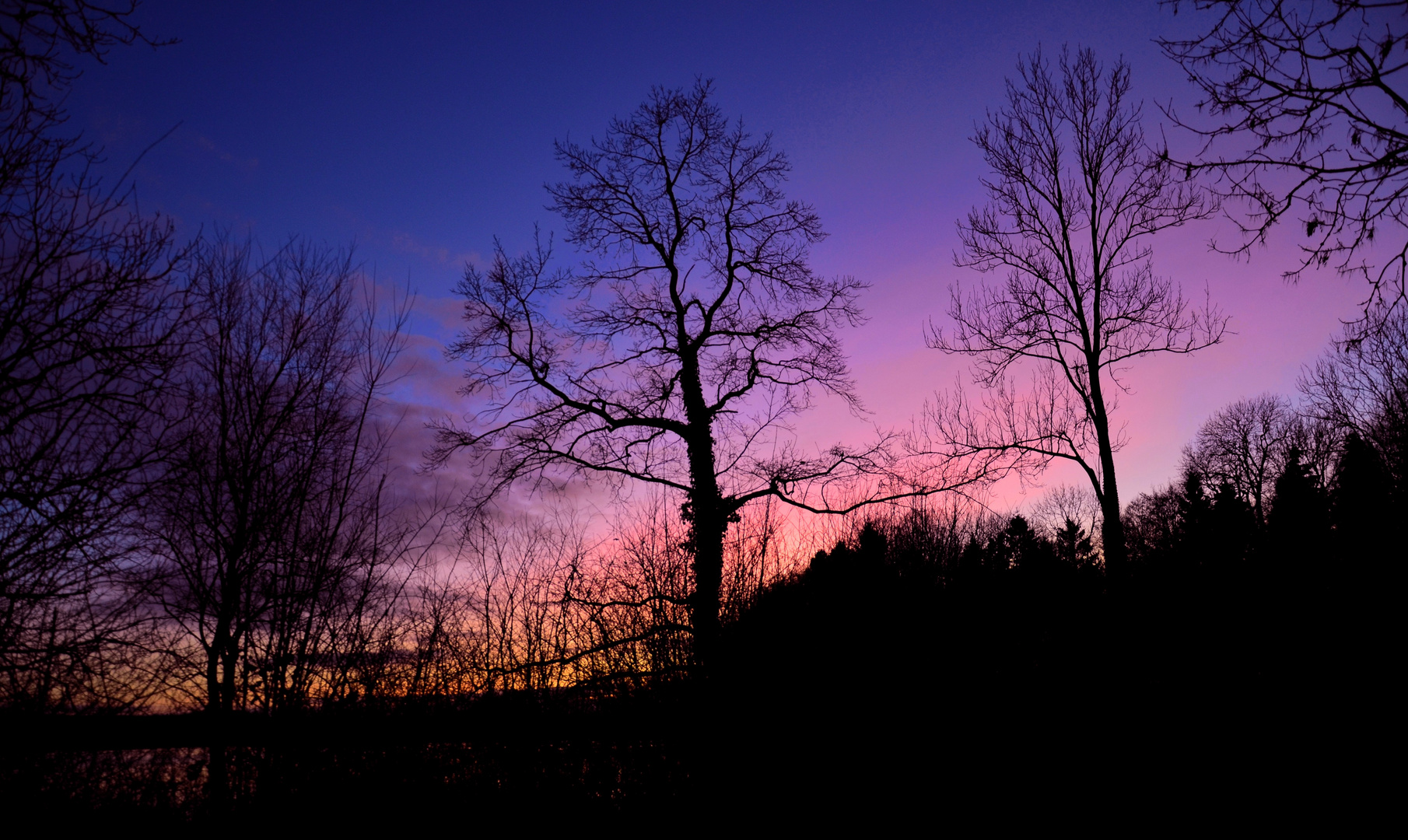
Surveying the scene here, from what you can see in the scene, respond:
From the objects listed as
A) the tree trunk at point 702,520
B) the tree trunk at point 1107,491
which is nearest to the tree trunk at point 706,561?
the tree trunk at point 702,520

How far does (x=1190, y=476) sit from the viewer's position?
131ft

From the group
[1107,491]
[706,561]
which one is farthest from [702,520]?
[1107,491]

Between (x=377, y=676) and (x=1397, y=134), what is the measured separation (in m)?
8.41

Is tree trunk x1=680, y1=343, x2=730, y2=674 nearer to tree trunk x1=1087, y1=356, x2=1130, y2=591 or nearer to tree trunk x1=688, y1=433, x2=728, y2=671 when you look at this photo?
tree trunk x1=688, y1=433, x2=728, y2=671

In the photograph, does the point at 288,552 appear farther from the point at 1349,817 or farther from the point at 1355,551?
the point at 1355,551

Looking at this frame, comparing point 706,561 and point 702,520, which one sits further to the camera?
point 702,520

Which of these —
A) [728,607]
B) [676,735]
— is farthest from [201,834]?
[728,607]

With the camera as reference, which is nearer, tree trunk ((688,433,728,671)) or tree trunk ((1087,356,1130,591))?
tree trunk ((688,433,728,671))

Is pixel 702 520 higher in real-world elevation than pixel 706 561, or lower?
higher

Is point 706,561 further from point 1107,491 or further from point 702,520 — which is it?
point 1107,491

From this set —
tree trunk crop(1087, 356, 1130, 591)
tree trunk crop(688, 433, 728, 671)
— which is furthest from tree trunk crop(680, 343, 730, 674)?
tree trunk crop(1087, 356, 1130, 591)

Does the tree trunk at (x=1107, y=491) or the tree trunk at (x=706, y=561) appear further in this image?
the tree trunk at (x=1107, y=491)

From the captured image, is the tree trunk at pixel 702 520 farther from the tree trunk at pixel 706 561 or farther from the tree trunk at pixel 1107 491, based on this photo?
the tree trunk at pixel 1107 491

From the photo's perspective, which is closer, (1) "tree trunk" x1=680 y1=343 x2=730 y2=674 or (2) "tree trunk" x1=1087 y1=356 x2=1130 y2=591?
(1) "tree trunk" x1=680 y1=343 x2=730 y2=674
